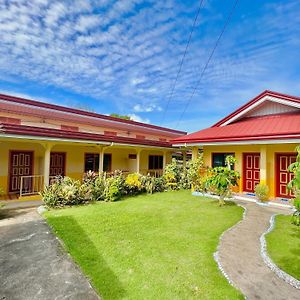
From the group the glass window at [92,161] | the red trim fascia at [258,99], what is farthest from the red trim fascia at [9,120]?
the red trim fascia at [258,99]

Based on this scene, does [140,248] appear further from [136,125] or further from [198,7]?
[136,125]

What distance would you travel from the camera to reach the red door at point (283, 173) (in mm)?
10633

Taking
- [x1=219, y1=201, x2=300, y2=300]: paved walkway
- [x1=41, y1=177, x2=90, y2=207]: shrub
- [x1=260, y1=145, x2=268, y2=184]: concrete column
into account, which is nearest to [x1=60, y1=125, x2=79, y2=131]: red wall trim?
[x1=41, y1=177, x2=90, y2=207]: shrub

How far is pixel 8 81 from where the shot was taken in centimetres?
2133

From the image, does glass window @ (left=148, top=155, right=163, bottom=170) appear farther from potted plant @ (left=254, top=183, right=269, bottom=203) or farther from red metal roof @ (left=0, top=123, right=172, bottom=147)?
potted plant @ (left=254, top=183, right=269, bottom=203)

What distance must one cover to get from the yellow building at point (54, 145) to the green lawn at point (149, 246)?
12.0ft

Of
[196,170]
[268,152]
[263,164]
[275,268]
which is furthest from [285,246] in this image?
→ [196,170]

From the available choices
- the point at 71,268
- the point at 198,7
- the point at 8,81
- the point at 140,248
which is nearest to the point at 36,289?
the point at 71,268

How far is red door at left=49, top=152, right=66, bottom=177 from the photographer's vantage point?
13356mm

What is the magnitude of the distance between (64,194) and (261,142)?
8.84 m

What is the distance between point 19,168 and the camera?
Answer: 40.2 feet

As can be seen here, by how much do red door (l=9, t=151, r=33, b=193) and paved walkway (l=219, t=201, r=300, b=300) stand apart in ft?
34.6

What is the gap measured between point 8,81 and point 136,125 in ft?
42.7

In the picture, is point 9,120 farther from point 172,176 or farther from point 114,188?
point 172,176
